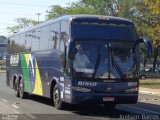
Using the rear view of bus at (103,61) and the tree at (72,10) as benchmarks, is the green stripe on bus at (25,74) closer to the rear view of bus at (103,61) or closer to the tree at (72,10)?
the rear view of bus at (103,61)

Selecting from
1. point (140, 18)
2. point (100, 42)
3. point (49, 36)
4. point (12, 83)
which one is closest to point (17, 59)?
point (12, 83)

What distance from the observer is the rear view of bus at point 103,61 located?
1634 cm

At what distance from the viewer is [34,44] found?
72.7 feet

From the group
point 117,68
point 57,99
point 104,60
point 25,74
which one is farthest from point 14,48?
point 117,68

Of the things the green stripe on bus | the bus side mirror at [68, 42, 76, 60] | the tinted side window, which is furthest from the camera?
the green stripe on bus

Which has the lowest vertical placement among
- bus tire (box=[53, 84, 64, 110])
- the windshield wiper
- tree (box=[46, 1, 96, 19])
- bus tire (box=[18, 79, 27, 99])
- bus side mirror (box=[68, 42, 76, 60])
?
bus tire (box=[18, 79, 27, 99])

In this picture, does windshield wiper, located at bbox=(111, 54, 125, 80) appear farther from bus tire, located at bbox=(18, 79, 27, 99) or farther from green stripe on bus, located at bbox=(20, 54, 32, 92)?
bus tire, located at bbox=(18, 79, 27, 99)

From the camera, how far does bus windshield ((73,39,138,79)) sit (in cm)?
1641

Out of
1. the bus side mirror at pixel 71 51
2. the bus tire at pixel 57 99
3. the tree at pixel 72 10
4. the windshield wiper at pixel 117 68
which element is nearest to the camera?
the bus side mirror at pixel 71 51

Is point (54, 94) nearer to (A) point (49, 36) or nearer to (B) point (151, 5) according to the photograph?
(A) point (49, 36)

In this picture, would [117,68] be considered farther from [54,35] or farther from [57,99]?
[54,35]

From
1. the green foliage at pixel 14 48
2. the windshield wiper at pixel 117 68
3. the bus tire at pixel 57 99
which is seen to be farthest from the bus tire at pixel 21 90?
the windshield wiper at pixel 117 68

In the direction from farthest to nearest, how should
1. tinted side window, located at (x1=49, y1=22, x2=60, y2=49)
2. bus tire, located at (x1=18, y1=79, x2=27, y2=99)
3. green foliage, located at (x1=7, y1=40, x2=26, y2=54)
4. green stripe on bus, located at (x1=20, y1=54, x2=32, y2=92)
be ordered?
green foliage, located at (x1=7, y1=40, x2=26, y2=54) < bus tire, located at (x1=18, y1=79, x2=27, y2=99) < green stripe on bus, located at (x1=20, y1=54, x2=32, y2=92) < tinted side window, located at (x1=49, y1=22, x2=60, y2=49)

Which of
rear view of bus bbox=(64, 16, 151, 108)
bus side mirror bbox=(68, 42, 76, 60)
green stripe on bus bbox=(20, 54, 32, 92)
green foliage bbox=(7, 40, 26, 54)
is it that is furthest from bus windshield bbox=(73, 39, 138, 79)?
green foliage bbox=(7, 40, 26, 54)
